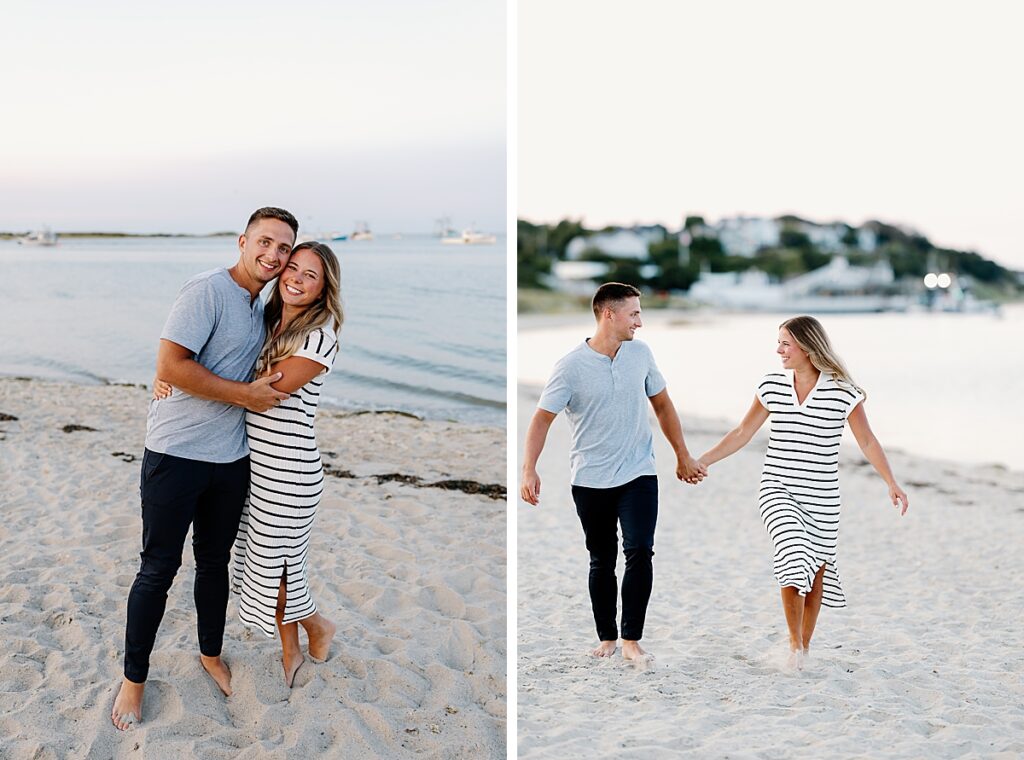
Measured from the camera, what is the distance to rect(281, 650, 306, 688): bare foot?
263 centimetres

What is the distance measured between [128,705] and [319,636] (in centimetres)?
51

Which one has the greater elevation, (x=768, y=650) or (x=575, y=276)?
(x=768, y=650)

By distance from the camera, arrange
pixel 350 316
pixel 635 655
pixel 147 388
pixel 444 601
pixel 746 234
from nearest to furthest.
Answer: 1. pixel 635 655
2. pixel 444 601
3. pixel 147 388
4. pixel 350 316
5. pixel 746 234

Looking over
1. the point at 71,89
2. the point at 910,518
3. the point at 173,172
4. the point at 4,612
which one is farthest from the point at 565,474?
the point at 71,89

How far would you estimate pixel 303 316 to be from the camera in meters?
2.39

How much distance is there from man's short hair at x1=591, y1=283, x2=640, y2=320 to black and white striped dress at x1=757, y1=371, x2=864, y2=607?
459 mm

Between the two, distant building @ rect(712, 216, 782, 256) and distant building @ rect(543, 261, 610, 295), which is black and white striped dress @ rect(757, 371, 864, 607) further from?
distant building @ rect(712, 216, 782, 256)

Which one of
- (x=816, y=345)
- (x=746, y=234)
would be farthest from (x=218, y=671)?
(x=746, y=234)

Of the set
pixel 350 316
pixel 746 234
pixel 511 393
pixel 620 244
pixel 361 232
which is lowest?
pixel 350 316

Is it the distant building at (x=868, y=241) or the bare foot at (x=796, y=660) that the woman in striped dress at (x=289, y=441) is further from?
the distant building at (x=868, y=241)

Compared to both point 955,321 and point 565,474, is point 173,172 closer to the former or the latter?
point 565,474

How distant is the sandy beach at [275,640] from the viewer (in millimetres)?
2424

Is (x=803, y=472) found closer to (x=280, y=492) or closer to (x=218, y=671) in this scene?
(x=280, y=492)

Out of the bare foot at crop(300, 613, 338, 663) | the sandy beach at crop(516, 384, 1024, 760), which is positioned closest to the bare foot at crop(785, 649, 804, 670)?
the sandy beach at crop(516, 384, 1024, 760)
